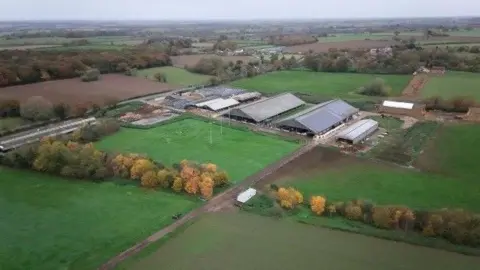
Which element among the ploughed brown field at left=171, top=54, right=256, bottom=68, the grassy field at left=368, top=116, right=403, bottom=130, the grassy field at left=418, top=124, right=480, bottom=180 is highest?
the ploughed brown field at left=171, top=54, right=256, bottom=68

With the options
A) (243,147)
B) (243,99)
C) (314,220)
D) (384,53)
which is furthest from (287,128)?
(384,53)

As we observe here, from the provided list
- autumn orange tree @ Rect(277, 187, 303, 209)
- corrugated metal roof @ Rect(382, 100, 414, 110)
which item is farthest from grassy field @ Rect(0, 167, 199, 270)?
corrugated metal roof @ Rect(382, 100, 414, 110)

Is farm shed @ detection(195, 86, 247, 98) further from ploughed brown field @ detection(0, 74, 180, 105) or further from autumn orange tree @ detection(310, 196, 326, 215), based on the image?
autumn orange tree @ detection(310, 196, 326, 215)

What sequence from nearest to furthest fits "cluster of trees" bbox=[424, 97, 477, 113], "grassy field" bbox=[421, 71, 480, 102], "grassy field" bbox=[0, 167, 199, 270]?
"grassy field" bbox=[0, 167, 199, 270] < "cluster of trees" bbox=[424, 97, 477, 113] < "grassy field" bbox=[421, 71, 480, 102]

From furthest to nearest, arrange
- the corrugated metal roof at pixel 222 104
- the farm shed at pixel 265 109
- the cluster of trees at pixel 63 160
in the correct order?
1. the corrugated metal roof at pixel 222 104
2. the farm shed at pixel 265 109
3. the cluster of trees at pixel 63 160

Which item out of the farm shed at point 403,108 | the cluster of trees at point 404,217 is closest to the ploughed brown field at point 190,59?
the farm shed at point 403,108

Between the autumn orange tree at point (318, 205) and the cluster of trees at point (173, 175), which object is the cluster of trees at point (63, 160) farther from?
the autumn orange tree at point (318, 205)
